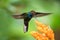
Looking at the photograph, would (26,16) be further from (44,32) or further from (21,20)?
(44,32)

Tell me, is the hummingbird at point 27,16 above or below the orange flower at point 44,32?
above

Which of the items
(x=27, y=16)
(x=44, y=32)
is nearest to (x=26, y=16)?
(x=27, y=16)

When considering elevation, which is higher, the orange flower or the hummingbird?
the hummingbird

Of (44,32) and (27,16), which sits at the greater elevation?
(27,16)

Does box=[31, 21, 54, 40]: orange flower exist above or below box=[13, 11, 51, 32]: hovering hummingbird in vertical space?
below

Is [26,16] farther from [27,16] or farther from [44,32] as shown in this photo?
[44,32]

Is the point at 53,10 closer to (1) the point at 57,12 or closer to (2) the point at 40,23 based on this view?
(1) the point at 57,12

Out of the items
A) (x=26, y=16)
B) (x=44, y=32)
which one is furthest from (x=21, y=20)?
(x=44, y=32)

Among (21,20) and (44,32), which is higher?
(21,20)
